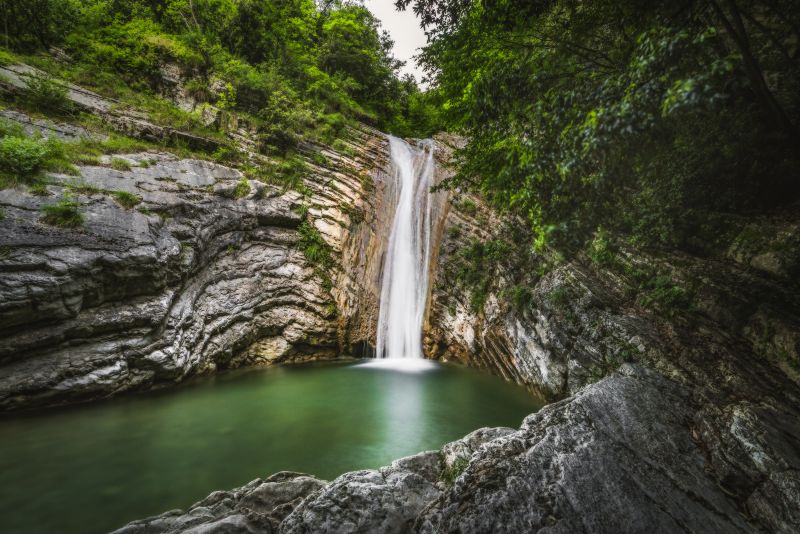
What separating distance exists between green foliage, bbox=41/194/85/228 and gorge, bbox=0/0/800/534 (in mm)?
70

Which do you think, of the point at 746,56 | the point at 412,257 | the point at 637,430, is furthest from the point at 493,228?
the point at 637,430

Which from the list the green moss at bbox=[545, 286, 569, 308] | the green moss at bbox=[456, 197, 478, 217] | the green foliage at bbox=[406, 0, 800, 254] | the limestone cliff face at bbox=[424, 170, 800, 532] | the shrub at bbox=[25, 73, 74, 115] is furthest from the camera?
the green moss at bbox=[456, 197, 478, 217]

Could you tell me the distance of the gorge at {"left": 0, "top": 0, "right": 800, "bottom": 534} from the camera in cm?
309

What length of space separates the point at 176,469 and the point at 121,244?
4.92 metres

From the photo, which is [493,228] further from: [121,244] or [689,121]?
[121,244]

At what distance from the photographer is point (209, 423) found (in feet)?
21.0

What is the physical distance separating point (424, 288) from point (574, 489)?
33.0 ft

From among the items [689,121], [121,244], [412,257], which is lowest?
[121,244]

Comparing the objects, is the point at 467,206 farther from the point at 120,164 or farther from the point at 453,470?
the point at 120,164

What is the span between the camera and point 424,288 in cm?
1252

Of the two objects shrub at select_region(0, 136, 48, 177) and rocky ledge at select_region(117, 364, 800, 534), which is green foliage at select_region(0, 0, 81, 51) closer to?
shrub at select_region(0, 136, 48, 177)

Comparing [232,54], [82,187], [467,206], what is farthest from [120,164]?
[467,206]

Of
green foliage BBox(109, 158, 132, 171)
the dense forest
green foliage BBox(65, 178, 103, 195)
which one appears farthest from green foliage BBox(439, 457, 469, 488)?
green foliage BBox(109, 158, 132, 171)

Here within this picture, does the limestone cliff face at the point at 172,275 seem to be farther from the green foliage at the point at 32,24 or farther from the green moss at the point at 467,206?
the green foliage at the point at 32,24
